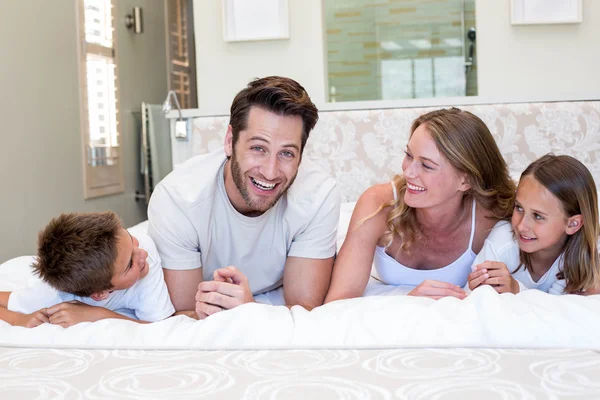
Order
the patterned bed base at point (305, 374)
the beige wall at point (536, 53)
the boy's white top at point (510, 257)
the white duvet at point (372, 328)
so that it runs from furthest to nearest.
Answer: the beige wall at point (536, 53)
the boy's white top at point (510, 257)
the white duvet at point (372, 328)
the patterned bed base at point (305, 374)

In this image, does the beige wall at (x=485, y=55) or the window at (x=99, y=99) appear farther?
the window at (x=99, y=99)

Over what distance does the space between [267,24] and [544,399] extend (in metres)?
3.20

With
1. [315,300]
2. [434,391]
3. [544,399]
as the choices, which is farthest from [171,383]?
[315,300]

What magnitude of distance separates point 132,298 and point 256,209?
0.44 metres

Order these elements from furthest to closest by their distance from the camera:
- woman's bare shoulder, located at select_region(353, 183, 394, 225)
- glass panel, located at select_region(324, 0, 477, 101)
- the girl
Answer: glass panel, located at select_region(324, 0, 477, 101)
woman's bare shoulder, located at select_region(353, 183, 394, 225)
the girl

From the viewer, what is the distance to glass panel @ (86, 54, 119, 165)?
480cm

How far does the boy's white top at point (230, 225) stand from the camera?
1.96 metres

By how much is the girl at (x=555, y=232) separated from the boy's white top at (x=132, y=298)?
88 centimetres

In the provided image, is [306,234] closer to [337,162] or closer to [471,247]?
[471,247]

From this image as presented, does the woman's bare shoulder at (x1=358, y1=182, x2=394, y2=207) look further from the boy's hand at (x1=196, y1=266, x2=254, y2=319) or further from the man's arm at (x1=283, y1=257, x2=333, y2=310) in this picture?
the boy's hand at (x1=196, y1=266, x2=254, y2=319)

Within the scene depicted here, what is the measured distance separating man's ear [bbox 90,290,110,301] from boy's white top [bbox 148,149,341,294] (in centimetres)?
24

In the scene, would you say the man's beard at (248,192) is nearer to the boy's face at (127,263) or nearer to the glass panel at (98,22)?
the boy's face at (127,263)

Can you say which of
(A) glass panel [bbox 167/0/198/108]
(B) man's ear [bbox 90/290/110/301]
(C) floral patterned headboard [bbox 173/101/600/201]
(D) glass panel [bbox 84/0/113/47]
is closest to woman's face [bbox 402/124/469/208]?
(B) man's ear [bbox 90/290/110/301]

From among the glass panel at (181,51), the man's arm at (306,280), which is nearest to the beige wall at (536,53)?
the man's arm at (306,280)
